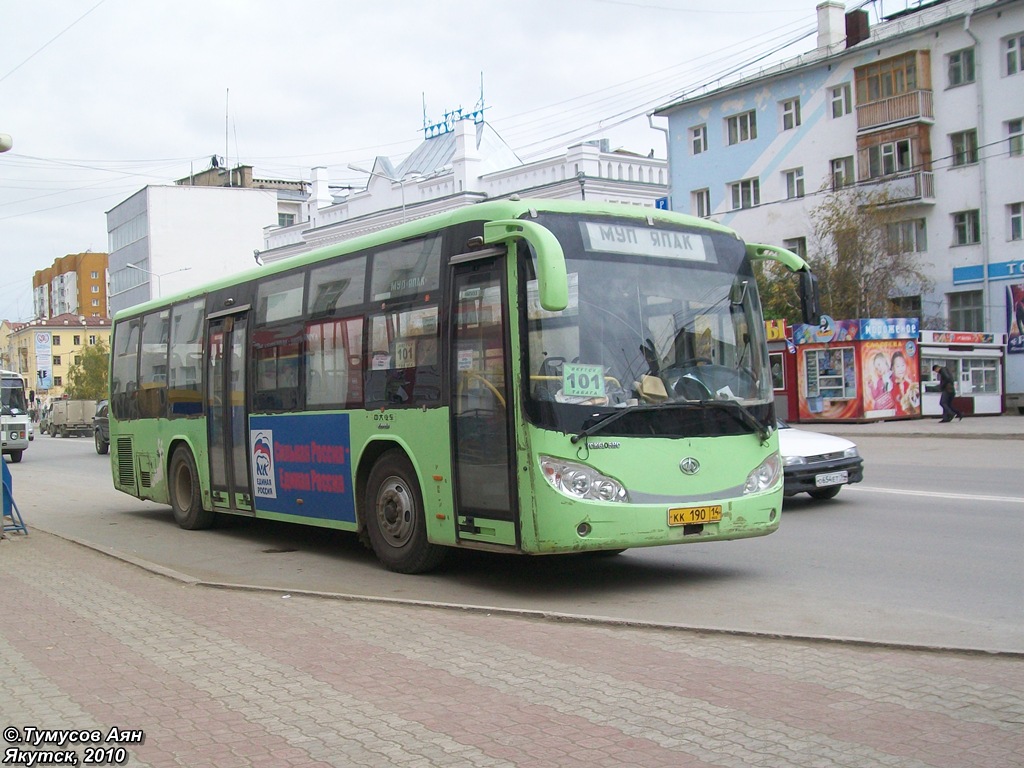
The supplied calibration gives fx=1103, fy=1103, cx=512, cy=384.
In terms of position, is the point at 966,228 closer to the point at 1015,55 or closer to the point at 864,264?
the point at 864,264

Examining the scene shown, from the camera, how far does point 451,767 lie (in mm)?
4547

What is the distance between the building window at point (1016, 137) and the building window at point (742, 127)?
11532 millimetres

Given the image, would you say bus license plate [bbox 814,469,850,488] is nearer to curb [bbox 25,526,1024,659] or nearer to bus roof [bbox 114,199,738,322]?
bus roof [bbox 114,199,738,322]

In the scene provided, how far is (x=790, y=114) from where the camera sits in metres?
47.1

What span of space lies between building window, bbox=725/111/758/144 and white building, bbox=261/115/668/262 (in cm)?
416

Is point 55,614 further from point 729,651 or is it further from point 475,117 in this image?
point 475,117

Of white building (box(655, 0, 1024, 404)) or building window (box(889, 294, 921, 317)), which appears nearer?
white building (box(655, 0, 1024, 404))

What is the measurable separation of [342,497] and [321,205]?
177ft

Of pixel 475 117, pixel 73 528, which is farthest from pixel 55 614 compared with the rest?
pixel 475 117

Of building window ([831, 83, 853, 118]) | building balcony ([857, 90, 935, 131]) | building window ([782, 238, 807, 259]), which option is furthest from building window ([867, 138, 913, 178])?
building window ([782, 238, 807, 259])

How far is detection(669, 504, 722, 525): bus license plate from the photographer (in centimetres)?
834

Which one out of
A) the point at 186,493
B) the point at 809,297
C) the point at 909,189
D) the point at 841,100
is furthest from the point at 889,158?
the point at 809,297

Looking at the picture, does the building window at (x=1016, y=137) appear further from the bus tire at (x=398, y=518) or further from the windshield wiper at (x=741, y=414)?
the bus tire at (x=398, y=518)

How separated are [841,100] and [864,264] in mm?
7996
